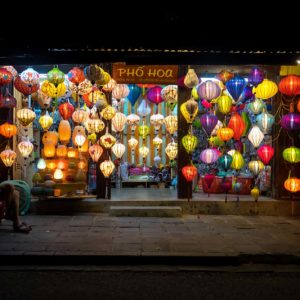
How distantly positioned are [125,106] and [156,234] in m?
11.2

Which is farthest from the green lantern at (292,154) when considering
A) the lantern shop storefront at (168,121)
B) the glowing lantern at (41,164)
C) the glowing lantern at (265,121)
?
the glowing lantern at (41,164)

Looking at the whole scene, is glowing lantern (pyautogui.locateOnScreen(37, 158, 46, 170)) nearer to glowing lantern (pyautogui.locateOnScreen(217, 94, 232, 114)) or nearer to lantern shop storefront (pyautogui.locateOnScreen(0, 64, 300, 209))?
lantern shop storefront (pyautogui.locateOnScreen(0, 64, 300, 209))

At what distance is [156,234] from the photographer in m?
9.61

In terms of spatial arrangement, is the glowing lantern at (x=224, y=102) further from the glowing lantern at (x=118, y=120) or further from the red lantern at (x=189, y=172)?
the glowing lantern at (x=118, y=120)

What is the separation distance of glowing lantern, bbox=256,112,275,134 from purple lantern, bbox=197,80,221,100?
1.44 metres

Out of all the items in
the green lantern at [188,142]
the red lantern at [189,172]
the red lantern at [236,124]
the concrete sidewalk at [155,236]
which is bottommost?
the concrete sidewalk at [155,236]

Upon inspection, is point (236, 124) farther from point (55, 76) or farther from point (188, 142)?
point (55, 76)

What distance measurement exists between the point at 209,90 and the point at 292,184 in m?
3.50

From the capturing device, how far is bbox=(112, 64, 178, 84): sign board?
12.9 meters

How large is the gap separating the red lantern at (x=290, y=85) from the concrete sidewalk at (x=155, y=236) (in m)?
3.57

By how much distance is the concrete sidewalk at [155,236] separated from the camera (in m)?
7.96
